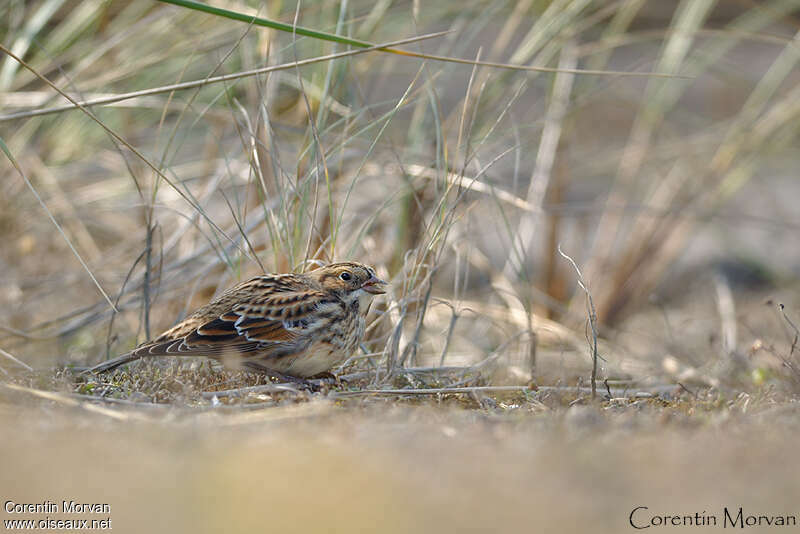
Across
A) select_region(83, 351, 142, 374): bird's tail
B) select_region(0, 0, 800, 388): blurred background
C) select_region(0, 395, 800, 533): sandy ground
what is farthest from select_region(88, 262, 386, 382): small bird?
select_region(0, 395, 800, 533): sandy ground

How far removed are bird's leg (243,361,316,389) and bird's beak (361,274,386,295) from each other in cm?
51

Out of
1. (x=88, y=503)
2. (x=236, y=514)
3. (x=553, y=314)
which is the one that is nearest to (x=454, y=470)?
(x=236, y=514)

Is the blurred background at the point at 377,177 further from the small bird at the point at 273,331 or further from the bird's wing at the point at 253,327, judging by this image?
the bird's wing at the point at 253,327

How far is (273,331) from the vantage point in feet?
11.6

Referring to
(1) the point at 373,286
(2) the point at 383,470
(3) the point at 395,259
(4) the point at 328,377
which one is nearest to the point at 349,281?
(1) the point at 373,286

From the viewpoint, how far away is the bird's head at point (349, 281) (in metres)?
3.83

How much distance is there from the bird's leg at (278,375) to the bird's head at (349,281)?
41 centimetres

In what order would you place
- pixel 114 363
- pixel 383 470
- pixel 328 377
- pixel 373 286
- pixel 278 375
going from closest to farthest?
pixel 383 470
pixel 114 363
pixel 278 375
pixel 328 377
pixel 373 286

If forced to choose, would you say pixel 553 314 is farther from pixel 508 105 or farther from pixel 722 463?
pixel 722 463

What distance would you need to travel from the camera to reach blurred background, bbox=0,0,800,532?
7.47 feet

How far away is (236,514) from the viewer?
2.08 m

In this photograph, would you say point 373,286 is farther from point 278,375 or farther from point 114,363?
point 114,363

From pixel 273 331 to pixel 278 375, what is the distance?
0.21 meters

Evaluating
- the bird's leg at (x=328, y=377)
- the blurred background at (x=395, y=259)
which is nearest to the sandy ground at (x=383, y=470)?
the blurred background at (x=395, y=259)
